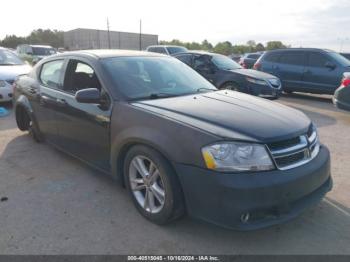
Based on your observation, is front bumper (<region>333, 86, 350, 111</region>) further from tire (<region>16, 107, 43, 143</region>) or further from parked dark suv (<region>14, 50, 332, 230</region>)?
tire (<region>16, 107, 43, 143</region>)

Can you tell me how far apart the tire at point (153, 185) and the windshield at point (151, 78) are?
27.9 inches

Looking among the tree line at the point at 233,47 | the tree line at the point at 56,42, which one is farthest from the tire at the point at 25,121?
the tree line at the point at 56,42

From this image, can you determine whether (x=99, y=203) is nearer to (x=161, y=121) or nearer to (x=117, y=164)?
(x=117, y=164)

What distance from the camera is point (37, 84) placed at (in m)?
4.92


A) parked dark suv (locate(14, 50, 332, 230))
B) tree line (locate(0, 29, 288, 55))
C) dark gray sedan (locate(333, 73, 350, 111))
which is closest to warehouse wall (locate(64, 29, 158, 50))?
tree line (locate(0, 29, 288, 55))

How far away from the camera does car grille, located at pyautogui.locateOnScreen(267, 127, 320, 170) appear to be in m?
2.67

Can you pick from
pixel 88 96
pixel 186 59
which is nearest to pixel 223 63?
pixel 186 59

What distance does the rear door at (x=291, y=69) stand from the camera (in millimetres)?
11023

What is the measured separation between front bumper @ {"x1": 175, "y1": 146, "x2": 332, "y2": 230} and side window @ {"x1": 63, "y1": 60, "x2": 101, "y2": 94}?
1.95 meters

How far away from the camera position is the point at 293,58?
37.0 feet

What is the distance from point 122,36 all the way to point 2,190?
6995cm

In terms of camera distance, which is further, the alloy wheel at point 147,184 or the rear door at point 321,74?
the rear door at point 321,74

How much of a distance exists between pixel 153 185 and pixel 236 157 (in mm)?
890

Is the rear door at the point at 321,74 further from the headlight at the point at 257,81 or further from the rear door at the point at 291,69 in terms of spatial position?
the headlight at the point at 257,81
